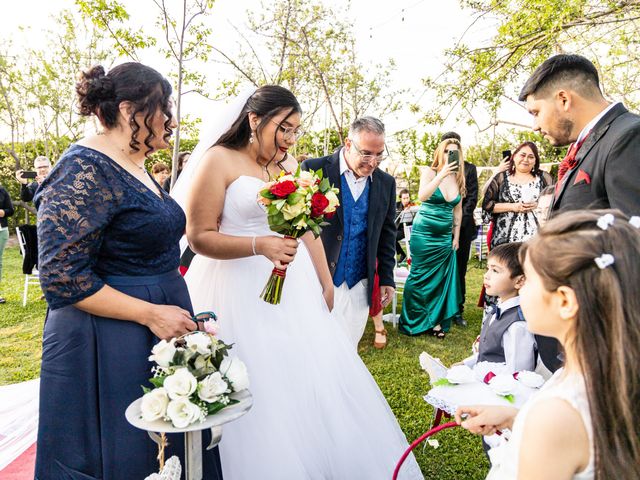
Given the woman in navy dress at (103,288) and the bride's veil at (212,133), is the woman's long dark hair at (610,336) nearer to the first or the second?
the woman in navy dress at (103,288)

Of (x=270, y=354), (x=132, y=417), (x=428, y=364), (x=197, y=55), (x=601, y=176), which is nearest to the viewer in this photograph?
(x=132, y=417)

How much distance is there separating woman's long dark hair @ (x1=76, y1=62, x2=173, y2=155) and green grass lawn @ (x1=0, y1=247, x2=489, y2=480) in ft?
9.01

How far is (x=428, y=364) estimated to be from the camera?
281 centimetres

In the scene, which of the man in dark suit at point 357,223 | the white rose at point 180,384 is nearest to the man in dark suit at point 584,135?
the man in dark suit at point 357,223

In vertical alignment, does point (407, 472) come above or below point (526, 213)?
below

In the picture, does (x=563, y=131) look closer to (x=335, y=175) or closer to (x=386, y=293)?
(x=335, y=175)

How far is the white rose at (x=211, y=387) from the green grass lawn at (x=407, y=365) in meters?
2.12

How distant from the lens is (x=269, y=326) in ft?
8.26

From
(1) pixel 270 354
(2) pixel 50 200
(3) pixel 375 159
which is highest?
(3) pixel 375 159

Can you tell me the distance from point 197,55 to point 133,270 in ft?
19.6

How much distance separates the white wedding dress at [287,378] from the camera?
2.34m

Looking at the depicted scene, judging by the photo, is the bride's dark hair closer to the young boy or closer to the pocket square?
the pocket square

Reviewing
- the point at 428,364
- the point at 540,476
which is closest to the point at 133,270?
the point at 540,476

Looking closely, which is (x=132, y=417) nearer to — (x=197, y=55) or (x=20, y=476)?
(x=20, y=476)
